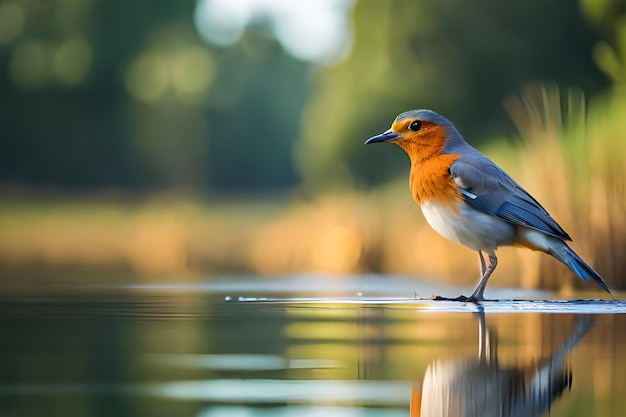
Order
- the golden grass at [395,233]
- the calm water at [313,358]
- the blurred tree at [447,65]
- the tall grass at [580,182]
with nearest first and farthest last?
the calm water at [313,358] < the tall grass at [580,182] < the golden grass at [395,233] < the blurred tree at [447,65]

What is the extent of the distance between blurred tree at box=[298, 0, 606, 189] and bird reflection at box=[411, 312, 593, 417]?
18.6 metres

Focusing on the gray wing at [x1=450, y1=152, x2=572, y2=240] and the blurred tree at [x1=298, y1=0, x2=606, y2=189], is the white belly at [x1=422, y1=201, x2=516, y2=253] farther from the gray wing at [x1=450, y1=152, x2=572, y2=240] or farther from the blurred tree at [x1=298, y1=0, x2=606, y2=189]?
the blurred tree at [x1=298, y1=0, x2=606, y2=189]

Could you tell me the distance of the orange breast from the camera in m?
8.24

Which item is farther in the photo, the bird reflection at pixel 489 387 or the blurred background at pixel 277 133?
the blurred background at pixel 277 133

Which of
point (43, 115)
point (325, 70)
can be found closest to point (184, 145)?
point (43, 115)

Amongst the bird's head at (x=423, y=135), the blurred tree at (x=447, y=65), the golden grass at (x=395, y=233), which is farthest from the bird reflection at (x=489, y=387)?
the blurred tree at (x=447, y=65)

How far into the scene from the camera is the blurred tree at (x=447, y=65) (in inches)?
937

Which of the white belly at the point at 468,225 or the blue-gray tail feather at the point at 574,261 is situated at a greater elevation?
the white belly at the point at 468,225

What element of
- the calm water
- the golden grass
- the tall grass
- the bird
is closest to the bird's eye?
the bird

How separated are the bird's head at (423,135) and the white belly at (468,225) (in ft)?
1.49

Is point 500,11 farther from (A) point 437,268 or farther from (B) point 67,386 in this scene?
(B) point 67,386

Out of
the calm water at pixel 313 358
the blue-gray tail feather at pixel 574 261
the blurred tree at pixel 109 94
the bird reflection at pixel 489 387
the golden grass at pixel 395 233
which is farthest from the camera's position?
the blurred tree at pixel 109 94

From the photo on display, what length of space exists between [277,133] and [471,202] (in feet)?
157

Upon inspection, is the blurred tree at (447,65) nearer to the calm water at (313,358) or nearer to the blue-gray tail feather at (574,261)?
the blue-gray tail feather at (574,261)
